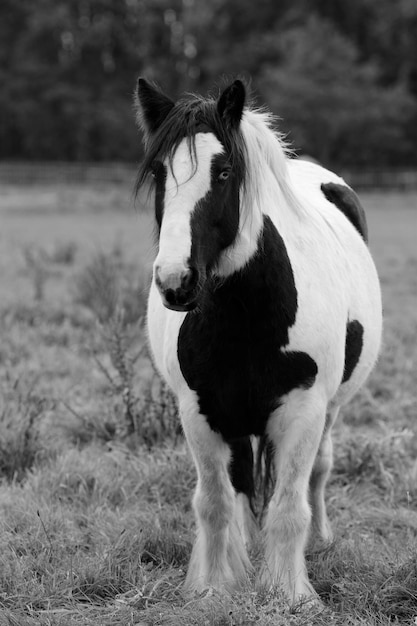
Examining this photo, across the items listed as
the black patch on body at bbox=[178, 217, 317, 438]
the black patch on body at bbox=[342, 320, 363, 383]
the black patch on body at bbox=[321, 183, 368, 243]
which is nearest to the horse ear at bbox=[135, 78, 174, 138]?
the black patch on body at bbox=[178, 217, 317, 438]

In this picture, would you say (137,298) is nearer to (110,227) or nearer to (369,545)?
(369,545)

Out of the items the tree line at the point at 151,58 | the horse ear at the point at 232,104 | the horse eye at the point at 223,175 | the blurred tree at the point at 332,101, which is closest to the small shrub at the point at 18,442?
the horse eye at the point at 223,175

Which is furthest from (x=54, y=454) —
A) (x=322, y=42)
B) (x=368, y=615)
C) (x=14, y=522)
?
(x=322, y=42)

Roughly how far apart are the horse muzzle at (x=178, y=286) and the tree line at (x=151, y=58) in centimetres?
3660

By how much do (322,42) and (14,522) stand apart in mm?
36779

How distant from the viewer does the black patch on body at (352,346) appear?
10.6 ft

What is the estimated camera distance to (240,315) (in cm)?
272

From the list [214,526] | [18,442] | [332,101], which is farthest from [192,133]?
[332,101]

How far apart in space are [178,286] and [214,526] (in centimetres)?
128

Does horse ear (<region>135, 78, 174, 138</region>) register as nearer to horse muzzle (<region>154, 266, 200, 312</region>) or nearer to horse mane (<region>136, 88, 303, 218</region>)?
horse mane (<region>136, 88, 303, 218</region>)

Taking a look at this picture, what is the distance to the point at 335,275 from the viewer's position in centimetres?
307

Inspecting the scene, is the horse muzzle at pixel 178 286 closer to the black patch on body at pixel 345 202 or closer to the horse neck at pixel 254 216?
the horse neck at pixel 254 216

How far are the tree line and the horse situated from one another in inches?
1411

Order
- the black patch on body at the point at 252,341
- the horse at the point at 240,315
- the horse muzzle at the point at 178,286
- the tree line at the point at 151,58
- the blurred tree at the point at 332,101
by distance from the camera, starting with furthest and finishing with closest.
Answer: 1. the tree line at the point at 151,58
2. the blurred tree at the point at 332,101
3. the black patch on body at the point at 252,341
4. the horse at the point at 240,315
5. the horse muzzle at the point at 178,286
